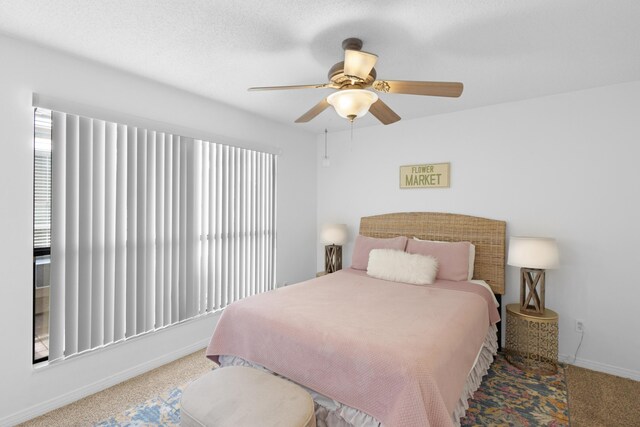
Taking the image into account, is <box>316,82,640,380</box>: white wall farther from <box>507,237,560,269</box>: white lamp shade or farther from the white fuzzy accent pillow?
the white fuzzy accent pillow

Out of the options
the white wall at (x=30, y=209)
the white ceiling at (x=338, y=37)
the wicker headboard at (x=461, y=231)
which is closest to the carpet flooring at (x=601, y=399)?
the wicker headboard at (x=461, y=231)

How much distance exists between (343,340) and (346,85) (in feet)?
5.09

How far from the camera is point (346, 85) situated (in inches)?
77.2

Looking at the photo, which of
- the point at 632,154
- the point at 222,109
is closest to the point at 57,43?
the point at 222,109

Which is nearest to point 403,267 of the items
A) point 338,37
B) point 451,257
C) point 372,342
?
point 451,257

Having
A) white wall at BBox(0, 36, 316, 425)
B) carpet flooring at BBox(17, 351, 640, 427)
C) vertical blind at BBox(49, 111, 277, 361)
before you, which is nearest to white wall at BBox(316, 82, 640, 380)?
carpet flooring at BBox(17, 351, 640, 427)

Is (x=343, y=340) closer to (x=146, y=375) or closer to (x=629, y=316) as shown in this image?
(x=146, y=375)

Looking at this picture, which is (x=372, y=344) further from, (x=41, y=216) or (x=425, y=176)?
(x=425, y=176)

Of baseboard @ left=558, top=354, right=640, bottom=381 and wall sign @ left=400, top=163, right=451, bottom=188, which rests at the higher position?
wall sign @ left=400, top=163, right=451, bottom=188

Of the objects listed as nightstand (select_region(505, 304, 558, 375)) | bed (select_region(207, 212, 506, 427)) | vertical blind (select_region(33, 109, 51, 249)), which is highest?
vertical blind (select_region(33, 109, 51, 249))

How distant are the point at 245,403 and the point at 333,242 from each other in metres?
2.69

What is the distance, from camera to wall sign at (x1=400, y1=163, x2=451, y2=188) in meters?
3.67

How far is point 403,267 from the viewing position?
10.3 ft

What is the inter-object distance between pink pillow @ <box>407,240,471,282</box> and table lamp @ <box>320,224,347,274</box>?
1.13 meters
